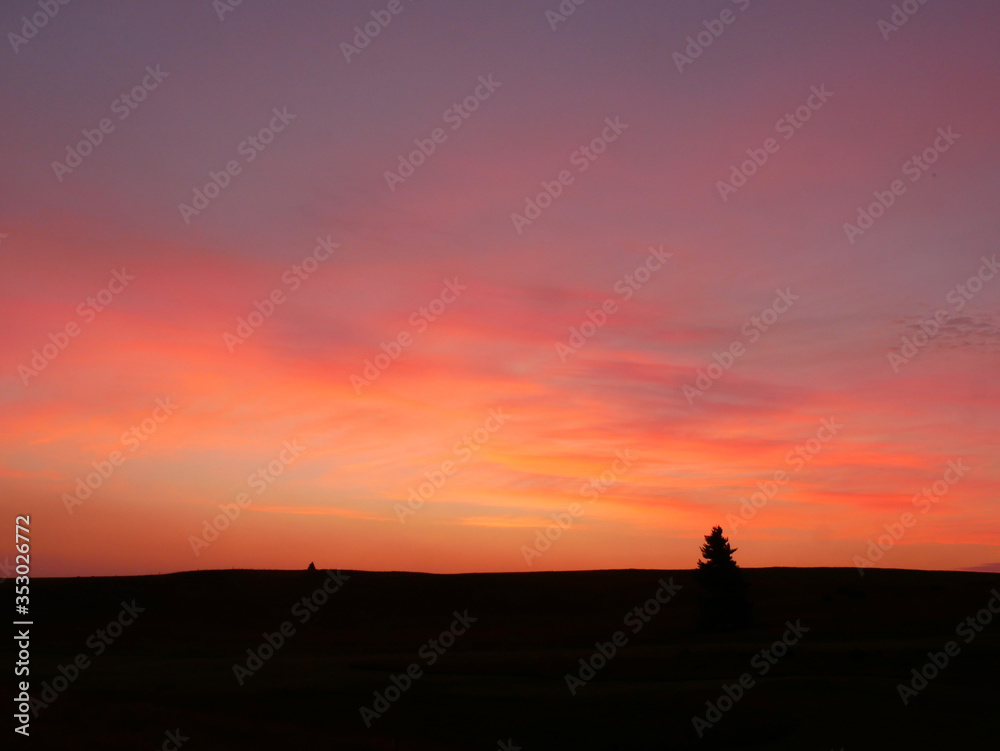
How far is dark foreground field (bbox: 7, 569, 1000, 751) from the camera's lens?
19312 millimetres

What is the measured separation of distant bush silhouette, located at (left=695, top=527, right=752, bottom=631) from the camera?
46406 mm

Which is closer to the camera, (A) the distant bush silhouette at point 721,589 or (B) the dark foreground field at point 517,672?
(B) the dark foreground field at point 517,672

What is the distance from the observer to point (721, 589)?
47.4 metres

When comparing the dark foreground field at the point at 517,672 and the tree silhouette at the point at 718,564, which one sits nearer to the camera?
the dark foreground field at the point at 517,672

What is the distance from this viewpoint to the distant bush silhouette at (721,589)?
46406 millimetres

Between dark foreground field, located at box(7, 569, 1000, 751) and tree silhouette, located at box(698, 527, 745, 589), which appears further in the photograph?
tree silhouette, located at box(698, 527, 745, 589)

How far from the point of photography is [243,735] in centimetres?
1786

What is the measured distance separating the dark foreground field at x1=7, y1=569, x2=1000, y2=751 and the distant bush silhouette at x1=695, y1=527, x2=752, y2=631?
1292 mm

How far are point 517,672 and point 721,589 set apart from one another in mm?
20581

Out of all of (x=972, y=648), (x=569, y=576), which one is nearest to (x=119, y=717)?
(x=972, y=648)

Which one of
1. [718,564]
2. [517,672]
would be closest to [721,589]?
[718,564]

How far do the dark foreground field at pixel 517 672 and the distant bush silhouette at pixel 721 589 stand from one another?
1.29 meters

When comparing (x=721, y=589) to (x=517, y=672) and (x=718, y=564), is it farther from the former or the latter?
(x=517, y=672)

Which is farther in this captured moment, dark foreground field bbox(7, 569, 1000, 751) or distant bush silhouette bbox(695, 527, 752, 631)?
distant bush silhouette bbox(695, 527, 752, 631)
